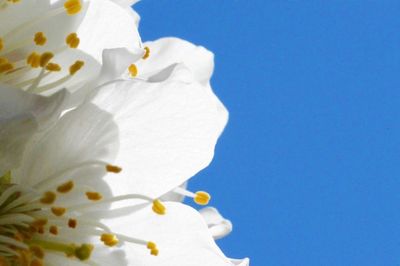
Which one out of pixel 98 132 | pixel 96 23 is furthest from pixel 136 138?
pixel 96 23

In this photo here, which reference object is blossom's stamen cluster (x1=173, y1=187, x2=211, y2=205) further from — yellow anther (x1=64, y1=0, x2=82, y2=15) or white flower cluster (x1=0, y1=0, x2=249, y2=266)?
yellow anther (x1=64, y1=0, x2=82, y2=15)

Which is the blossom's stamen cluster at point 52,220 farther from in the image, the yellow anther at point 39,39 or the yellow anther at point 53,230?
the yellow anther at point 39,39

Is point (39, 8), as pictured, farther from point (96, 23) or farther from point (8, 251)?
point (8, 251)

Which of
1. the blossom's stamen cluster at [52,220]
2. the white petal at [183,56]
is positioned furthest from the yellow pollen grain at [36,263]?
the white petal at [183,56]

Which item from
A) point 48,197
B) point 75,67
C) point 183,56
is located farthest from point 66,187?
point 183,56

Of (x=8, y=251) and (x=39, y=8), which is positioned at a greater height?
(x=39, y=8)
